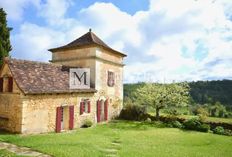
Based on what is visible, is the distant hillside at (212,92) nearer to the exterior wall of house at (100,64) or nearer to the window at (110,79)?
the exterior wall of house at (100,64)

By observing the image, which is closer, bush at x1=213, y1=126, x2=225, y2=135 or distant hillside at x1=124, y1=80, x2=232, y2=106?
bush at x1=213, y1=126, x2=225, y2=135

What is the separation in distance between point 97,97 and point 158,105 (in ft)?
25.2

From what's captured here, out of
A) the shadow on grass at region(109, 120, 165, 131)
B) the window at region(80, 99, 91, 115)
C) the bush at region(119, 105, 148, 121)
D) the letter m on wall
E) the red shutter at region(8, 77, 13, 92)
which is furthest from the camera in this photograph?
the bush at region(119, 105, 148, 121)

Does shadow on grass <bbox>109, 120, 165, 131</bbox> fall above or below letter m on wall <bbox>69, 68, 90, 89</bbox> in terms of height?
below

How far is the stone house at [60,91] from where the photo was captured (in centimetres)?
1609

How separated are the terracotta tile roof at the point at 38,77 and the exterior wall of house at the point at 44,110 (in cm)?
50

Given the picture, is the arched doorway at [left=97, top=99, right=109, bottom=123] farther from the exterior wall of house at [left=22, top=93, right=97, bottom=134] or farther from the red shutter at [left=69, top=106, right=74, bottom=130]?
the red shutter at [left=69, top=106, right=74, bottom=130]

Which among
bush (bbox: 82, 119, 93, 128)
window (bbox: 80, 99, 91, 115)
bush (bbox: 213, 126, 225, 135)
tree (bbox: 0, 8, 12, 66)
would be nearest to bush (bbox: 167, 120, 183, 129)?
bush (bbox: 213, 126, 225, 135)

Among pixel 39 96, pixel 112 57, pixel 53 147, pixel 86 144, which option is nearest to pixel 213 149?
pixel 86 144

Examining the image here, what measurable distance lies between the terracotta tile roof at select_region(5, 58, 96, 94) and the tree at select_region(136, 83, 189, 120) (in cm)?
867

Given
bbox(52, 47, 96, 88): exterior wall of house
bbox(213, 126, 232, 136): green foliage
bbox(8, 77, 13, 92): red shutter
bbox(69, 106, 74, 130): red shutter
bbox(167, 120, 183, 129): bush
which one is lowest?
bbox(213, 126, 232, 136): green foliage

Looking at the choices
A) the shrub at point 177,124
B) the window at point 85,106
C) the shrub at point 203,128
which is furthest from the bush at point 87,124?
the shrub at point 203,128

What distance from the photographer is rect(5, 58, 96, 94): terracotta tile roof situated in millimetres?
16312

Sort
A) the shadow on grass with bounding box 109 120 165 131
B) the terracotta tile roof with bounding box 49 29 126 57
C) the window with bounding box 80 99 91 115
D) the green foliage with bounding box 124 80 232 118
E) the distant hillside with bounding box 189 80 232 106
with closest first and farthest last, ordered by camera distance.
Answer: the window with bounding box 80 99 91 115 < the shadow on grass with bounding box 109 120 165 131 < the terracotta tile roof with bounding box 49 29 126 57 < the green foliage with bounding box 124 80 232 118 < the distant hillside with bounding box 189 80 232 106
